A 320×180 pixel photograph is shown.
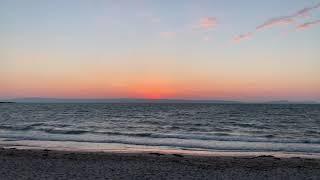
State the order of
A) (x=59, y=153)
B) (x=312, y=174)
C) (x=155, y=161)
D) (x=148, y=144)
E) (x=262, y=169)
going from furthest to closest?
(x=148, y=144), (x=59, y=153), (x=155, y=161), (x=262, y=169), (x=312, y=174)

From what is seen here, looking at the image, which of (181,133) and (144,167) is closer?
(144,167)

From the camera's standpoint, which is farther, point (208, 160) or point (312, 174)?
point (208, 160)

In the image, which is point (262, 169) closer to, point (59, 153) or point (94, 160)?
point (94, 160)

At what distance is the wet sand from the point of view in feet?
47.6

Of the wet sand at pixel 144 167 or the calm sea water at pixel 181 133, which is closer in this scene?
the wet sand at pixel 144 167

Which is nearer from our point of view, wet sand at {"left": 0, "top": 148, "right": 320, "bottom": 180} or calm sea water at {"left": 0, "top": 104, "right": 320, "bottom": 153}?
wet sand at {"left": 0, "top": 148, "right": 320, "bottom": 180}

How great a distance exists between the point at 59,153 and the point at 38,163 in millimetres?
3221

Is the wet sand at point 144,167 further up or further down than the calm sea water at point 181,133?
Answer: further up

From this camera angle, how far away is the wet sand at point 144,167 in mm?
14523

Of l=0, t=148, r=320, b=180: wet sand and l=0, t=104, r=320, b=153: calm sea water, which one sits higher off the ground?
l=0, t=148, r=320, b=180: wet sand

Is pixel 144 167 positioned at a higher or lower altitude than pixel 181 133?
higher

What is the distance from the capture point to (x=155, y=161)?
17.7 m

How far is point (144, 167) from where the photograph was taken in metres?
16.1

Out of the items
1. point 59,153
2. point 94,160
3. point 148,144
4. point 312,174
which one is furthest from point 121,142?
point 312,174
